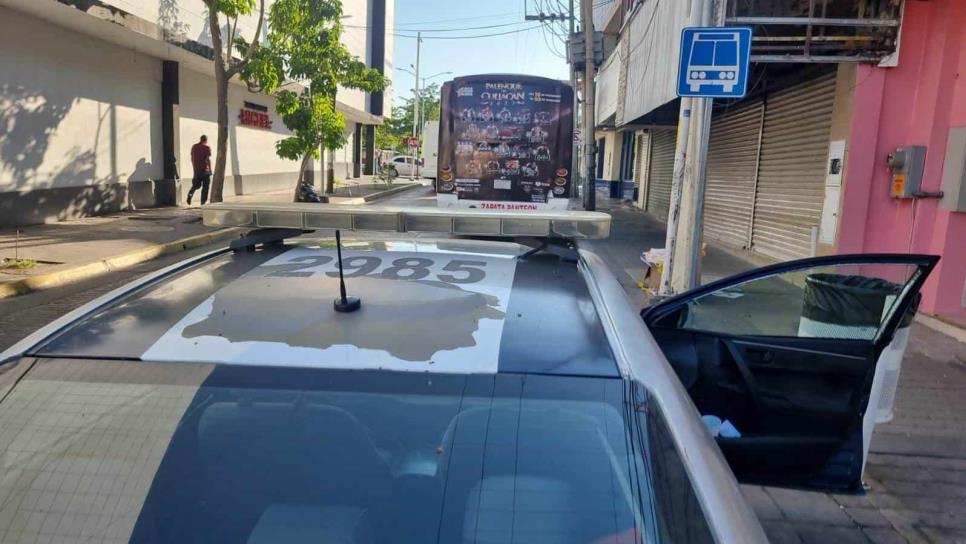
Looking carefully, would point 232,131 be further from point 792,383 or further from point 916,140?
point 792,383

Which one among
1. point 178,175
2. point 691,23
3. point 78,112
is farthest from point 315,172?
point 691,23

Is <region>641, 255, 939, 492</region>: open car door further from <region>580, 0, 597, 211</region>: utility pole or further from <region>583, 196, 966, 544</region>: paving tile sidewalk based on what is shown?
<region>580, 0, 597, 211</region>: utility pole

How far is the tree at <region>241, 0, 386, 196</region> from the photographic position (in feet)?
53.3

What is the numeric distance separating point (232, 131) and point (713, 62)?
779 inches

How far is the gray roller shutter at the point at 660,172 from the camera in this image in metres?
21.8

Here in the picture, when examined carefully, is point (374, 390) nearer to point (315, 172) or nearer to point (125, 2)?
point (125, 2)

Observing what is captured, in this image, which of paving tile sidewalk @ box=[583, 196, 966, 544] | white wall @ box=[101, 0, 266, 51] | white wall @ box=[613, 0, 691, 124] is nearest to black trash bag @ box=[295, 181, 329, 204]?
white wall @ box=[101, 0, 266, 51]

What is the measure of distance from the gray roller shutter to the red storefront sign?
14071 millimetres

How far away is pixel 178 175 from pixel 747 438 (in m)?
18.6

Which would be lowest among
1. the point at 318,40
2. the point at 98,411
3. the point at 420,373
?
the point at 98,411

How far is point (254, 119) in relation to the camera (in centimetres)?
2553

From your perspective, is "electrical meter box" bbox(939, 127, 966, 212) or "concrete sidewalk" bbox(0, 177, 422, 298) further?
"concrete sidewalk" bbox(0, 177, 422, 298)

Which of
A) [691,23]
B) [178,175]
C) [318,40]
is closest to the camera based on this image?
[691,23]

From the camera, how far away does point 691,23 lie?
25.7 feet
